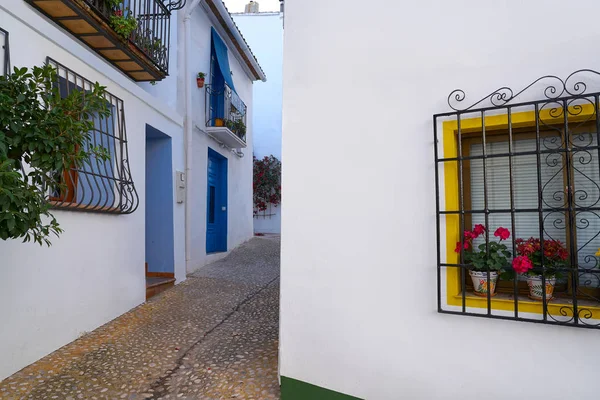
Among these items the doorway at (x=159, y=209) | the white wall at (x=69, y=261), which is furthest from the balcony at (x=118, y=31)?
the doorway at (x=159, y=209)

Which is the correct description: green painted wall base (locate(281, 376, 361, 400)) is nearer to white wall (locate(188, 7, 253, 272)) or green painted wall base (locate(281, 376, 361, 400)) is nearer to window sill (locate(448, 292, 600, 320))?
window sill (locate(448, 292, 600, 320))

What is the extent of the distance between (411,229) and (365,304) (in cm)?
55

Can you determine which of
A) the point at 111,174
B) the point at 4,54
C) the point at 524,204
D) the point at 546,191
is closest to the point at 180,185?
the point at 111,174

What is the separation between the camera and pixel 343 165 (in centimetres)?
275

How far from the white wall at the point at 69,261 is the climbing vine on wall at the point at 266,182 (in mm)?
9204

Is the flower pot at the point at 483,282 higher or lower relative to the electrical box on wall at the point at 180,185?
lower

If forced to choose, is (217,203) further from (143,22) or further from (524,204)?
(524,204)

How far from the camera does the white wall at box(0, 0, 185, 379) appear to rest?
10.9 ft

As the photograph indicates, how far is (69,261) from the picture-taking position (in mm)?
3996

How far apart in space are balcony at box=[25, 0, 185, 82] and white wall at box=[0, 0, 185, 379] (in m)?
0.16

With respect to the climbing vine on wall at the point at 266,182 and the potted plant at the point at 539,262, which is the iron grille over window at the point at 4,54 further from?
the climbing vine on wall at the point at 266,182

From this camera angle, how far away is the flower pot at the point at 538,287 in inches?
88.1

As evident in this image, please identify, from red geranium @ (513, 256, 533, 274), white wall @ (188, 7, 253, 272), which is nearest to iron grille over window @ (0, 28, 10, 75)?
red geranium @ (513, 256, 533, 274)

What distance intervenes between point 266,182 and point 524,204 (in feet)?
42.1
